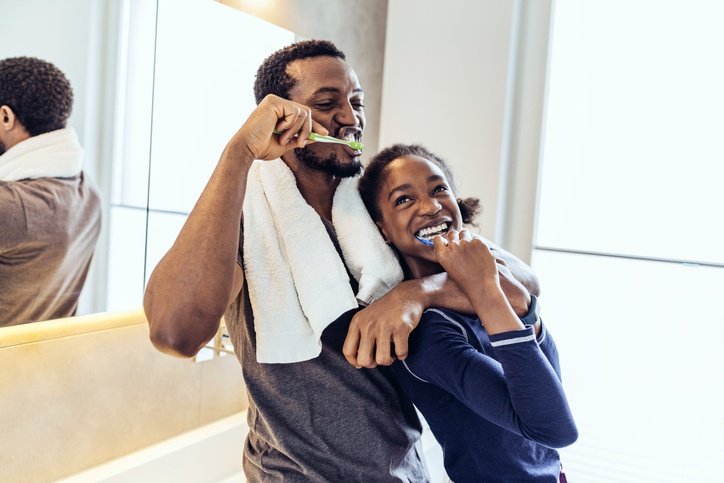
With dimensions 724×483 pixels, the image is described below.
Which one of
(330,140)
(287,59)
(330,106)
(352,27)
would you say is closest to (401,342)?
(330,140)

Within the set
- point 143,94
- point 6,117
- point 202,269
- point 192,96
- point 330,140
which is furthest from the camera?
point 192,96

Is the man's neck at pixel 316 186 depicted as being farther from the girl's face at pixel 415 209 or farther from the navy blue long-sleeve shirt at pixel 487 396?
the navy blue long-sleeve shirt at pixel 487 396

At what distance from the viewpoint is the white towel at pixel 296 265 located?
98 cm

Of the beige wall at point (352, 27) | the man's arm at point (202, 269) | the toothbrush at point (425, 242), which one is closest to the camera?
the man's arm at point (202, 269)

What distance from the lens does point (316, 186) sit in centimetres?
118

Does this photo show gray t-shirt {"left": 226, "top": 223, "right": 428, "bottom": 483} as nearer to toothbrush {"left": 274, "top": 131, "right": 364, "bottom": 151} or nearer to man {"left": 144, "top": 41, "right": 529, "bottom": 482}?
man {"left": 144, "top": 41, "right": 529, "bottom": 482}

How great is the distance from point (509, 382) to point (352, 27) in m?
1.68

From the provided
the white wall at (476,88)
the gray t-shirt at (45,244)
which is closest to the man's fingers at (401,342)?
the gray t-shirt at (45,244)

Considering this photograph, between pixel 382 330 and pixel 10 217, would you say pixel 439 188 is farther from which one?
pixel 10 217

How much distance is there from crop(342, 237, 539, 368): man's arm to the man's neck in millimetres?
240

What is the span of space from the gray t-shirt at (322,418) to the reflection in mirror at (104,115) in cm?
50

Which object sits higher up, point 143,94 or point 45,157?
point 143,94

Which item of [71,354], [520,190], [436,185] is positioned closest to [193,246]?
[436,185]

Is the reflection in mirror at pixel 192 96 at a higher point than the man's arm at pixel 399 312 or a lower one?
higher
